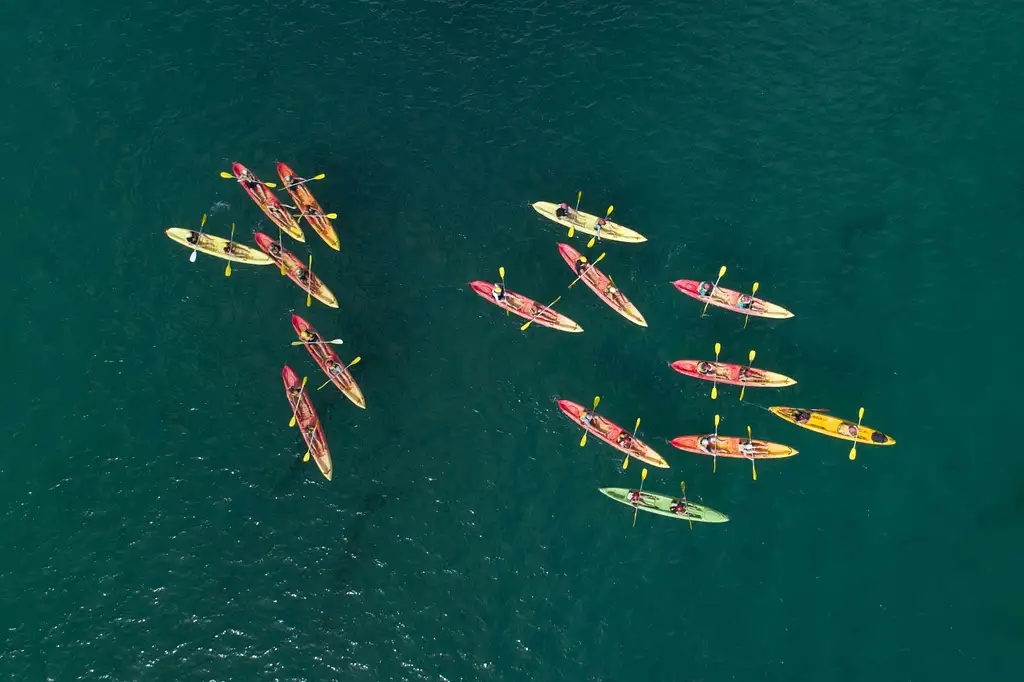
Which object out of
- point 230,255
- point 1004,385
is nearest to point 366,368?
point 230,255

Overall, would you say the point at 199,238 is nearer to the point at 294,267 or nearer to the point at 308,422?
the point at 294,267

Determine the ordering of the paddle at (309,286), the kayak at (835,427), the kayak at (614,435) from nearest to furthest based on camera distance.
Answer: the kayak at (835,427), the kayak at (614,435), the paddle at (309,286)

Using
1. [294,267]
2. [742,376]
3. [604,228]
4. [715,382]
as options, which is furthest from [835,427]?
[294,267]

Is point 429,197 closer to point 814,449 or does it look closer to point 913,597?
point 814,449

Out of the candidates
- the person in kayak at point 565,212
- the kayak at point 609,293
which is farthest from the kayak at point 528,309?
the person in kayak at point 565,212

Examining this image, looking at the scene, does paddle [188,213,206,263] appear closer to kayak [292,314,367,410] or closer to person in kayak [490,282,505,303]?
kayak [292,314,367,410]

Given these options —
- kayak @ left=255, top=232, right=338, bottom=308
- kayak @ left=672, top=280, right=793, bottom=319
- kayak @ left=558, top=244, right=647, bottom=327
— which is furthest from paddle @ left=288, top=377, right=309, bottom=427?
kayak @ left=672, top=280, right=793, bottom=319

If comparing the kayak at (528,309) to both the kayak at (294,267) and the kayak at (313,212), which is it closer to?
the kayak at (294,267)
